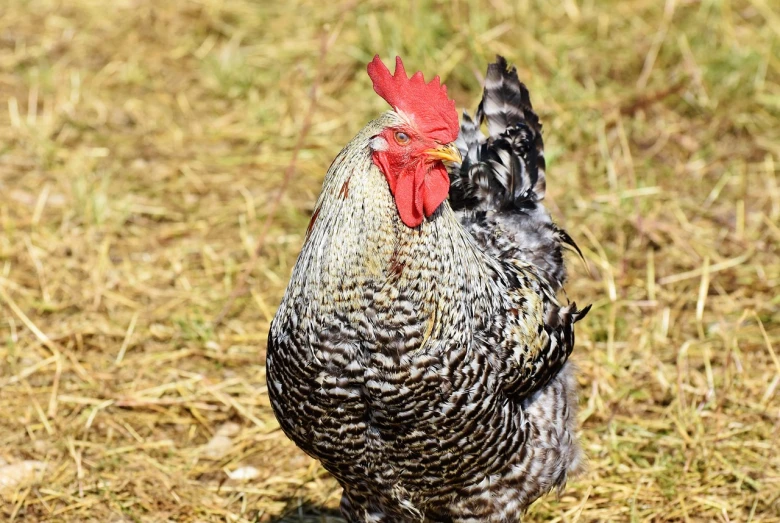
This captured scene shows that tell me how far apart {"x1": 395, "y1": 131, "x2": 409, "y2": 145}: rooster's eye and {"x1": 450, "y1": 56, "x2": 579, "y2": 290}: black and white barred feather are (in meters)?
1.10

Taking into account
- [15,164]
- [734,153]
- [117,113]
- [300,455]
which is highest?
[734,153]

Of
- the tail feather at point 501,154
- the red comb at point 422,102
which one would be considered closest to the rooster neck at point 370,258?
the red comb at point 422,102

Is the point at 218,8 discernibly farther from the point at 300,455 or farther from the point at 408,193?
the point at 408,193

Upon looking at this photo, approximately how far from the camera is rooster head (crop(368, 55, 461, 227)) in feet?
11.1

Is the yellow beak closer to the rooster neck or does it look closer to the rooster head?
→ the rooster head

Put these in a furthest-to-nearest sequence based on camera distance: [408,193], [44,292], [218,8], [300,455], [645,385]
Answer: [218,8]
[44,292]
[645,385]
[300,455]
[408,193]

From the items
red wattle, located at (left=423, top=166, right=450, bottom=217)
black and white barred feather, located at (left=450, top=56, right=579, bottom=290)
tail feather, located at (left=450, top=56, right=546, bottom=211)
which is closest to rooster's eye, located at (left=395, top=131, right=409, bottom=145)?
red wattle, located at (left=423, top=166, right=450, bottom=217)

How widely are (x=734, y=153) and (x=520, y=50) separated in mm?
1874

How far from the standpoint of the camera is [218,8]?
8.77 metres

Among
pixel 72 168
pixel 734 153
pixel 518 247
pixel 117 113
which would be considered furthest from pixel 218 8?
pixel 518 247

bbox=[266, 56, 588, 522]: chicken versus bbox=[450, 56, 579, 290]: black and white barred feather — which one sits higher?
bbox=[450, 56, 579, 290]: black and white barred feather

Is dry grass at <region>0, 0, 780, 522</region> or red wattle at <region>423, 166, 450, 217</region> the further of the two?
dry grass at <region>0, 0, 780, 522</region>

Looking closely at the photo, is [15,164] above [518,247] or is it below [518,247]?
below

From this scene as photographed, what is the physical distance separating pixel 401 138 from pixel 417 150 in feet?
0.24
